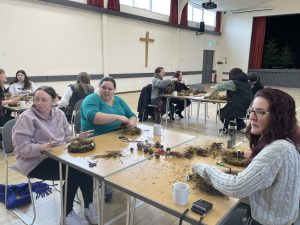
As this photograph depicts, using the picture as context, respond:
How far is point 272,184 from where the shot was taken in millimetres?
1137

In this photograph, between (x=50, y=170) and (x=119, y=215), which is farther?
(x=119, y=215)

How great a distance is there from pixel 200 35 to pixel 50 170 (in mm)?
12796

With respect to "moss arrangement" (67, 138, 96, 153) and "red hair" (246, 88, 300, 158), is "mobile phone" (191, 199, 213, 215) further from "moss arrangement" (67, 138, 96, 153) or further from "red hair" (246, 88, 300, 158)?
"moss arrangement" (67, 138, 96, 153)

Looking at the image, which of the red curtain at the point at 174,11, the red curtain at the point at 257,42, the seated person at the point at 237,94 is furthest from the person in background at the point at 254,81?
the red curtain at the point at 257,42

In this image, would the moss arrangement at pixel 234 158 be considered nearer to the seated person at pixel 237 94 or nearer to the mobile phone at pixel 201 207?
the mobile phone at pixel 201 207

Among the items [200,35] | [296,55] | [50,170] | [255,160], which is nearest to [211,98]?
[50,170]

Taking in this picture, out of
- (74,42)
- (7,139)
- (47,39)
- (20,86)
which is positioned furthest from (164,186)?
(74,42)

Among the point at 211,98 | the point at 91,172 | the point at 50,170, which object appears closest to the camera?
the point at 91,172

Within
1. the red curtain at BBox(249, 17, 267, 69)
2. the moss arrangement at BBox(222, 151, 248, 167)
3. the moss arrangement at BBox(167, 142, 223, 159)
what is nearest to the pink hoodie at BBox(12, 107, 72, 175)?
the moss arrangement at BBox(167, 142, 223, 159)

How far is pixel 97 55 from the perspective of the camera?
28.4 feet

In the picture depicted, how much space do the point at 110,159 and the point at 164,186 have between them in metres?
0.50

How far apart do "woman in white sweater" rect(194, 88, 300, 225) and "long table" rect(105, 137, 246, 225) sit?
0.10 m

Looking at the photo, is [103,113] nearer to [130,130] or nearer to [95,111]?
[95,111]

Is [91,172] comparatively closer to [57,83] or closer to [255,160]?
[255,160]
